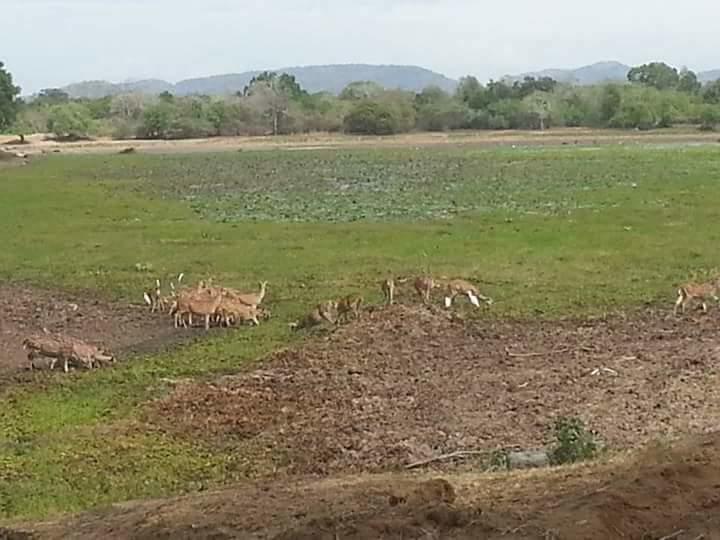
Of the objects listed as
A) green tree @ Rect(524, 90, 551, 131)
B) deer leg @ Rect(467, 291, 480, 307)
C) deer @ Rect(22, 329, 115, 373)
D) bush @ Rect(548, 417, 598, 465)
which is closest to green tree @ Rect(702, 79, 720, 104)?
green tree @ Rect(524, 90, 551, 131)

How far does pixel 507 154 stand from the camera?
6375 centimetres

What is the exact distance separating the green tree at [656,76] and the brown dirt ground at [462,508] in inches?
4877

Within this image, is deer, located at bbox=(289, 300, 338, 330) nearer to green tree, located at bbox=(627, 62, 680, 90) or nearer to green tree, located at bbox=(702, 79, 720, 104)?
green tree, located at bbox=(702, 79, 720, 104)

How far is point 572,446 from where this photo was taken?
1041cm

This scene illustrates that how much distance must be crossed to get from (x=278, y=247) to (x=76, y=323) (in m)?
8.26

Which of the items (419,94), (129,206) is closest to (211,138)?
(419,94)

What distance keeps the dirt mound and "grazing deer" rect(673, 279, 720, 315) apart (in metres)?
0.64

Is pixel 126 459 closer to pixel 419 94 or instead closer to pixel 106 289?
pixel 106 289

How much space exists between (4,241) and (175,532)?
22767 millimetres

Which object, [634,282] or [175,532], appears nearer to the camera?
[175,532]

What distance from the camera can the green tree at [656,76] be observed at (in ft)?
431

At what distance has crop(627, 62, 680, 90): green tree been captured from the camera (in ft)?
431

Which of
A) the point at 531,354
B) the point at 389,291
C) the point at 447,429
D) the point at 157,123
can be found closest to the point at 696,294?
the point at 531,354

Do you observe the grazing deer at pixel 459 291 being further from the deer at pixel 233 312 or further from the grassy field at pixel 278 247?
the deer at pixel 233 312
